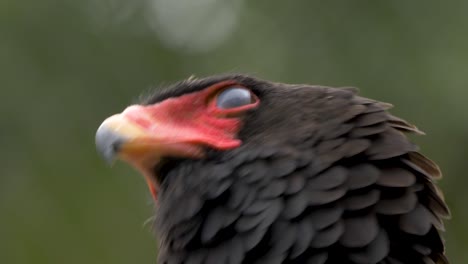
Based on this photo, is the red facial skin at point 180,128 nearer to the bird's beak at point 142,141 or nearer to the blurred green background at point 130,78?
the bird's beak at point 142,141

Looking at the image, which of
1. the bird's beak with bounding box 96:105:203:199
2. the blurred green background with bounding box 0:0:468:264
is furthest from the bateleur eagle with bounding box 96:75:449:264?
the blurred green background with bounding box 0:0:468:264

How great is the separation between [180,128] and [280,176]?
1.46ft

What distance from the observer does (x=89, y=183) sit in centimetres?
713

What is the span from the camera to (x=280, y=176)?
11.6 feet

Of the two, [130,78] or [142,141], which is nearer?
[142,141]

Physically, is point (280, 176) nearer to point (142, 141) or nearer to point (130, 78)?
point (142, 141)

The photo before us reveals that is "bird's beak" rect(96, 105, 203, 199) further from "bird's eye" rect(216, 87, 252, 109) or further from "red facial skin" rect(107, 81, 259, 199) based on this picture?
"bird's eye" rect(216, 87, 252, 109)

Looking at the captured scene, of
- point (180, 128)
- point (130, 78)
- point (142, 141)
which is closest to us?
point (142, 141)

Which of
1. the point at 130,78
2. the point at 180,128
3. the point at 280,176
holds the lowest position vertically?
the point at 130,78

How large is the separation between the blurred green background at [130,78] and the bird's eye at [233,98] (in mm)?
2636

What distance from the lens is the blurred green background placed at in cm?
701

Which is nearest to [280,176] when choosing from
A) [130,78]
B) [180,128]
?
[180,128]

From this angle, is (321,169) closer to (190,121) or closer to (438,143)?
(190,121)

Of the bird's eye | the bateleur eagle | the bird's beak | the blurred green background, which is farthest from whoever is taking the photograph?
the blurred green background
